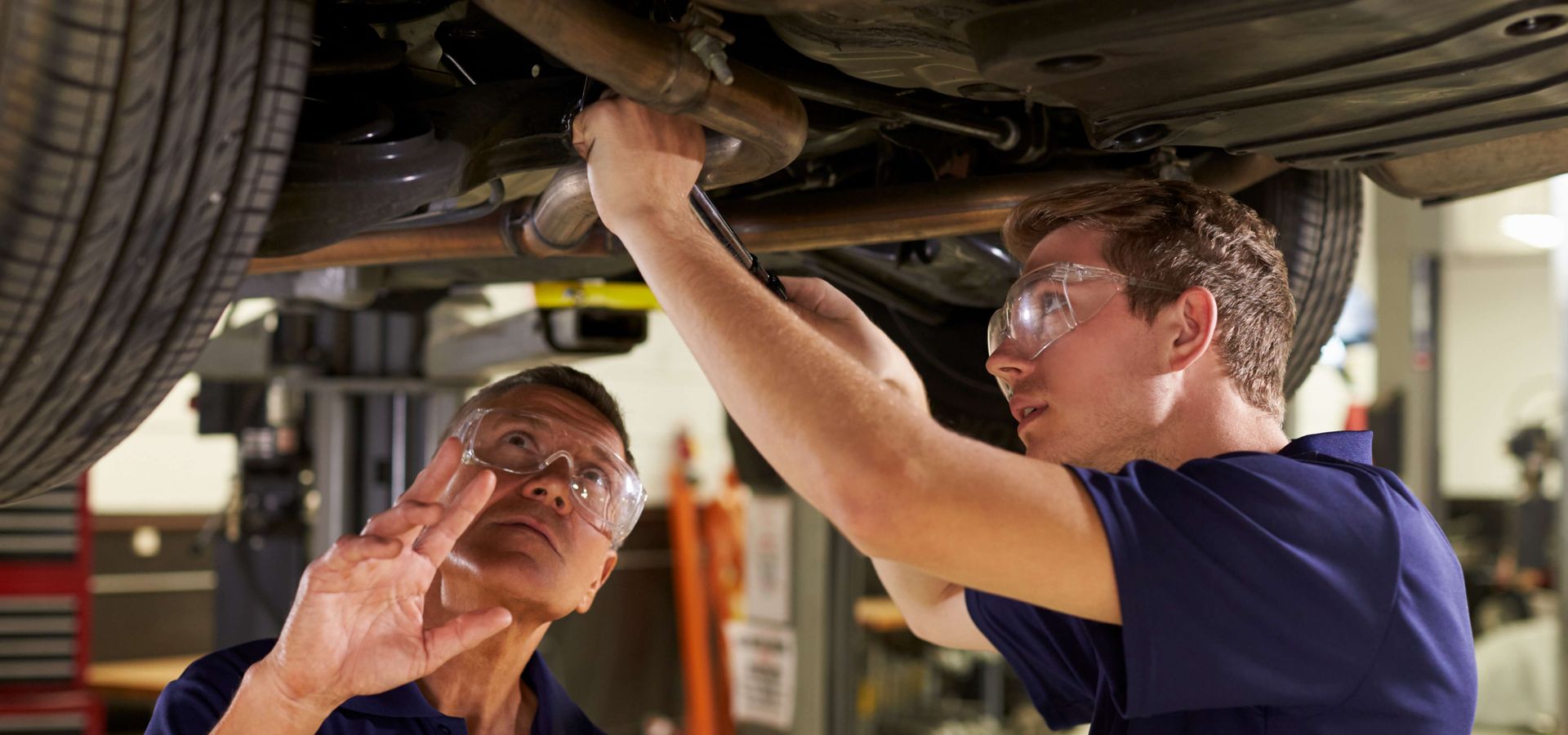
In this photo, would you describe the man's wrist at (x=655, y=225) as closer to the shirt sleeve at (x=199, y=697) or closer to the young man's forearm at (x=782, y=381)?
the young man's forearm at (x=782, y=381)

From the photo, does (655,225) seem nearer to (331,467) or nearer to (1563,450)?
(331,467)

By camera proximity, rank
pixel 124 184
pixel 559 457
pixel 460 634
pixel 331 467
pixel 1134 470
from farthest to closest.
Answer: pixel 331 467
pixel 559 457
pixel 460 634
pixel 1134 470
pixel 124 184

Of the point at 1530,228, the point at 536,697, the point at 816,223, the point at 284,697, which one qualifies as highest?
the point at 1530,228

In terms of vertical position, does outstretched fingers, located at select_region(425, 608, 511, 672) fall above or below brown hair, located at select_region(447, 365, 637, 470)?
below

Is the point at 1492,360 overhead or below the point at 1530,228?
below

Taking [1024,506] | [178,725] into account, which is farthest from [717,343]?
[178,725]

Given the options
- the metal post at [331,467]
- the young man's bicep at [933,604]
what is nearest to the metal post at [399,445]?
the metal post at [331,467]

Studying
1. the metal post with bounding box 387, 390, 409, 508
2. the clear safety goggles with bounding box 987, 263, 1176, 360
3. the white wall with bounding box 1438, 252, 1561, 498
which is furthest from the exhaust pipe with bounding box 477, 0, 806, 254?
the white wall with bounding box 1438, 252, 1561, 498

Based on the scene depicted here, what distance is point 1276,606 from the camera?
0.97m

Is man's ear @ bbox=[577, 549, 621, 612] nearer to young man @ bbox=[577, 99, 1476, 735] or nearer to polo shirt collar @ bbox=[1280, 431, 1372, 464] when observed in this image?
young man @ bbox=[577, 99, 1476, 735]

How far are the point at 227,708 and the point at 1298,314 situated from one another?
129 centimetres

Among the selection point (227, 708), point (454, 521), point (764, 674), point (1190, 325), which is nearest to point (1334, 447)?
point (1190, 325)

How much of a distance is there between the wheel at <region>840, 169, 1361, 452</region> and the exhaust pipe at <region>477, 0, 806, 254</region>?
0.69m

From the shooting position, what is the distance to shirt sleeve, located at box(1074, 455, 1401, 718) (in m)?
0.95
